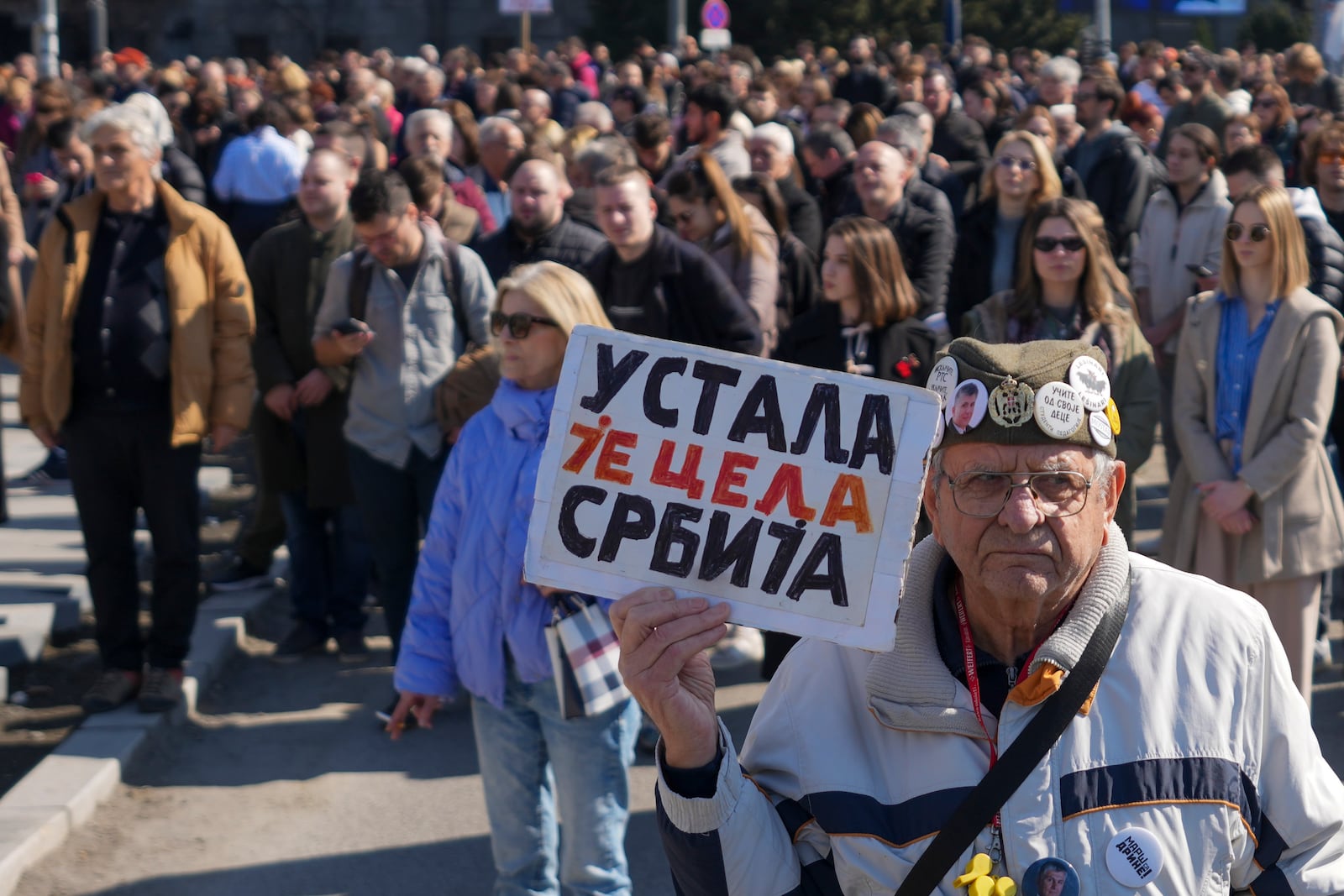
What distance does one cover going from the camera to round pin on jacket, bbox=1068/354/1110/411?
2.45 meters

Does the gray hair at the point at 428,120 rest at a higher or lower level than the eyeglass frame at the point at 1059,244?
higher

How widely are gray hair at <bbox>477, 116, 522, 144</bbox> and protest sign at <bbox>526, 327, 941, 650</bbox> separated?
290 inches

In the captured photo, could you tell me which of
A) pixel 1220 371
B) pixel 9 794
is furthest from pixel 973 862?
pixel 9 794

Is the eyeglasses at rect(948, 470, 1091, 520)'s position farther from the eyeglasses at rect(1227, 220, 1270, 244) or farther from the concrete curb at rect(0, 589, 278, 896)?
the concrete curb at rect(0, 589, 278, 896)

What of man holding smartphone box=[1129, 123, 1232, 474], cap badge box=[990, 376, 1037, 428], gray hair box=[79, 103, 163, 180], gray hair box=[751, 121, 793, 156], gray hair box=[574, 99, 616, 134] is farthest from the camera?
gray hair box=[574, 99, 616, 134]

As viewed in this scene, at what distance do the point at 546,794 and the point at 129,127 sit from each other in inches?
123

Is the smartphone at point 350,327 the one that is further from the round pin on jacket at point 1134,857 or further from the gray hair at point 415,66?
the gray hair at point 415,66

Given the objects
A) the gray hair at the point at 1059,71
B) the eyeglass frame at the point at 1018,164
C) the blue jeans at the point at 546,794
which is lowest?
the blue jeans at the point at 546,794

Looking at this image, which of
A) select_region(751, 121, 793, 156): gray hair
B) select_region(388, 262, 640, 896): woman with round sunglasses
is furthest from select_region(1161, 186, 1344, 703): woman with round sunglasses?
select_region(751, 121, 793, 156): gray hair

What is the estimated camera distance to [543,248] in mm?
7145

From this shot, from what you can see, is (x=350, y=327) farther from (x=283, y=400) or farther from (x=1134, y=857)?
(x=1134, y=857)

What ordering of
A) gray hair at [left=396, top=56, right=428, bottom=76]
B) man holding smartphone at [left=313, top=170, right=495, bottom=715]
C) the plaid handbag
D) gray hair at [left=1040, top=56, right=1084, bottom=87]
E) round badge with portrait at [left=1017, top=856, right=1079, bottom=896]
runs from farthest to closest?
gray hair at [left=396, top=56, right=428, bottom=76], gray hair at [left=1040, top=56, right=1084, bottom=87], man holding smartphone at [left=313, top=170, right=495, bottom=715], the plaid handbag, round badge with portrait at [left=1017, top=856, right=1079, bottom=896]

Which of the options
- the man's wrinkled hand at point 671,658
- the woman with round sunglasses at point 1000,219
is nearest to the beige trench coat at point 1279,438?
the woman with round sunglasses at point 1000,219

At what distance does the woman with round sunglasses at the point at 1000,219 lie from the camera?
773cm
